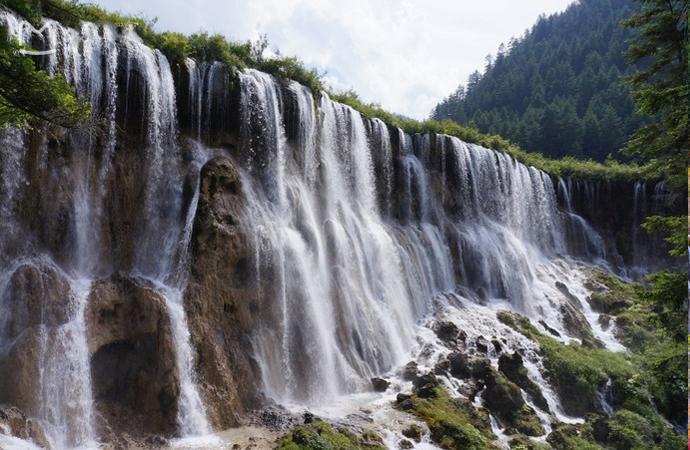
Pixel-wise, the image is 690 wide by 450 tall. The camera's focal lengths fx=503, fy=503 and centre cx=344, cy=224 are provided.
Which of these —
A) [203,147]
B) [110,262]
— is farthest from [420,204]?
[110,262]

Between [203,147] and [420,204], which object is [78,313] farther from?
[420,204]

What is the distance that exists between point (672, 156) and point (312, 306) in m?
11.5

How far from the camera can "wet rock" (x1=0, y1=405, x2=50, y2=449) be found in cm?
1018

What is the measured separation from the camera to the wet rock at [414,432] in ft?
43.4

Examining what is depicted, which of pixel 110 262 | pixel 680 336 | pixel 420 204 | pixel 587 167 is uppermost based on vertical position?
pixel 587 167

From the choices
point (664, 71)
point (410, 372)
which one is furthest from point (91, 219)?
point (664, 71)

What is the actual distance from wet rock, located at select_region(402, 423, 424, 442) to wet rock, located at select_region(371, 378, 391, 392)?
115 inches

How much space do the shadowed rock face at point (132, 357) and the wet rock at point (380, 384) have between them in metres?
6.73

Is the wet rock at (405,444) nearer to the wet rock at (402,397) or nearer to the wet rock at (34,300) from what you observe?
the wet rock at (402,397)

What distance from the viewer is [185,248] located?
15422 mm

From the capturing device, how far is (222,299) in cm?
1538

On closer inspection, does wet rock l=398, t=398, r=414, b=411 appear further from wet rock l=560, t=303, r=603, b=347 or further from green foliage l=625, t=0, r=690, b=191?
wet rock l=560, t=303, r=603, b=347

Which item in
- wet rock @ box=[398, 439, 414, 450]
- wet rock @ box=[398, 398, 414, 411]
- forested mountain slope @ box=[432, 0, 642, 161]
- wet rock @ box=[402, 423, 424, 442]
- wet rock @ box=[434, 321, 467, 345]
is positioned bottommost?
wet rock @ box=[398, 439, 414, 450]

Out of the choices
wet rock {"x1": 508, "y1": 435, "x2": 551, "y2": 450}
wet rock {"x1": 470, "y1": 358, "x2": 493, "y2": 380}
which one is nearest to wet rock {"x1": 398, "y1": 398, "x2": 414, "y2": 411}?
wet rock {"x1": 508, "y1": 435, "x2": 551, "y2": 450}
